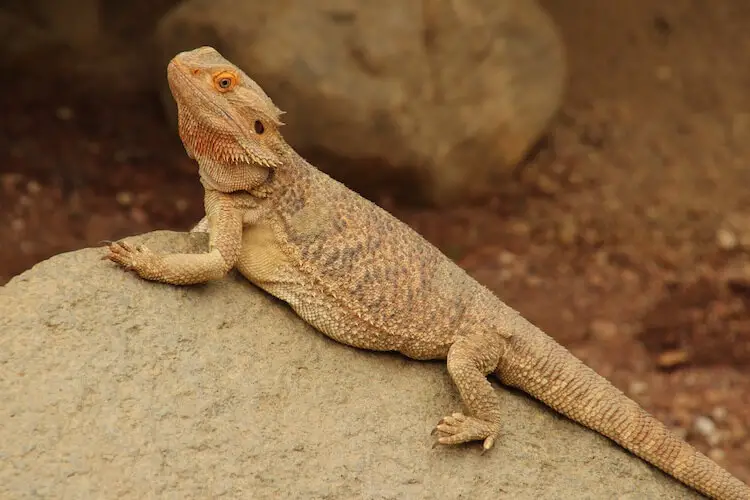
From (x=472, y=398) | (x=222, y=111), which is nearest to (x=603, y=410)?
(x=472, y=398)

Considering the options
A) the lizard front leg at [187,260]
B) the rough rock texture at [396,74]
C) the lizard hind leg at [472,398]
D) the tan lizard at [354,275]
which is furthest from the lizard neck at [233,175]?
the rough rock texture at [396,74]

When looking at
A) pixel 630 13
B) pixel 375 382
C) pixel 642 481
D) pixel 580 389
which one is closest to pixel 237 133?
pixel 375 382

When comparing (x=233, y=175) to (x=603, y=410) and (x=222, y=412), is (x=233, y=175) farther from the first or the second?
(x=603, y=410)

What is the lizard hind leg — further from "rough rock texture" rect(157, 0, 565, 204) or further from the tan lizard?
"rough rock texture" rect(157, 0, 565, 204)

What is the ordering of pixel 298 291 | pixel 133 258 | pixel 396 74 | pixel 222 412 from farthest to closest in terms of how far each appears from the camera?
1. pixel 396 74
2. pixel 298 291
3. pixel 133 258
4. pixel 222 412

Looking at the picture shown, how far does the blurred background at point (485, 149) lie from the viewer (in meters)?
6.21

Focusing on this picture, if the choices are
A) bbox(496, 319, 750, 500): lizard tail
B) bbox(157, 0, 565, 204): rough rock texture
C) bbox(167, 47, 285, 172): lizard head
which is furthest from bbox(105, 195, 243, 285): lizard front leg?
bbox(157, 0, 565, 204): rough rock texture

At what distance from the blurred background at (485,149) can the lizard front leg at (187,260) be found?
9.22 feet

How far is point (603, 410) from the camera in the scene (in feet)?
12.6

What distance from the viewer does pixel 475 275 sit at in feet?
22.0

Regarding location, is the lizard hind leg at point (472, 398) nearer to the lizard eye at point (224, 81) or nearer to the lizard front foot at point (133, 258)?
the lizard front foot at point (133, 258)

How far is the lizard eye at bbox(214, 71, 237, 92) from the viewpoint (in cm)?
350

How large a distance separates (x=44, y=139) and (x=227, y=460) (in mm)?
4673

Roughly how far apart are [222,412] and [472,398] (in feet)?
3.25
